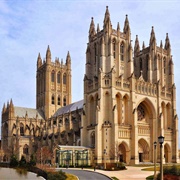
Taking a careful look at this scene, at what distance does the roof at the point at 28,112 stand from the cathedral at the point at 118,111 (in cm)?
1453

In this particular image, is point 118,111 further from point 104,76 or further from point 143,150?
point 143,150

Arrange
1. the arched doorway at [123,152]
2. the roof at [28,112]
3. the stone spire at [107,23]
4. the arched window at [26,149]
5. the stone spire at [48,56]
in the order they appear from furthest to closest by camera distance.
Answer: the stone spire at [48,56], the roof at [28,112], the arched window at [26,149], the stone spire at [107,23], the arched doorway at [123,152]

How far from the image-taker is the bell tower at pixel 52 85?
431 ft

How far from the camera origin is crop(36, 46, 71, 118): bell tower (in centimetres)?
13138

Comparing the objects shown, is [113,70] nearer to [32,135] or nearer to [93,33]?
[93,33]

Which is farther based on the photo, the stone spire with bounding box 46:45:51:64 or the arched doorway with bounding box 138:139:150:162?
the stone spire with bounding box 46:45:51:64

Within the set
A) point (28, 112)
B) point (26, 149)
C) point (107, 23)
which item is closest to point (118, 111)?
point (107, 23)

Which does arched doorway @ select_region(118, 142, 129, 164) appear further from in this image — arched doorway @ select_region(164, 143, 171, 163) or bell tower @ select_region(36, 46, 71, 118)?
bell tower @ select_region(36, 46, 71, 118)

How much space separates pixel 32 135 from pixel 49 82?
26.1 meters

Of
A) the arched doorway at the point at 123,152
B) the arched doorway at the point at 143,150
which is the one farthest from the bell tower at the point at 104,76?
the arched doorway at the point at 143,150

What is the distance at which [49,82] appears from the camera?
133m

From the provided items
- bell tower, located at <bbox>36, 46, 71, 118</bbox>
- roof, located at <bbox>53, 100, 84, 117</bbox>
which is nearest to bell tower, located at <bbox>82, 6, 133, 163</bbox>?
roof, located at <bbox>53, 100, 84, 117</bbox>

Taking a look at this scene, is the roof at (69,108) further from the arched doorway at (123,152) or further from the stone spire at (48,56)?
the arched doorway at (123,152)

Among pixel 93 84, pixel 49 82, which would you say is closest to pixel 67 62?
pixel 49 82
